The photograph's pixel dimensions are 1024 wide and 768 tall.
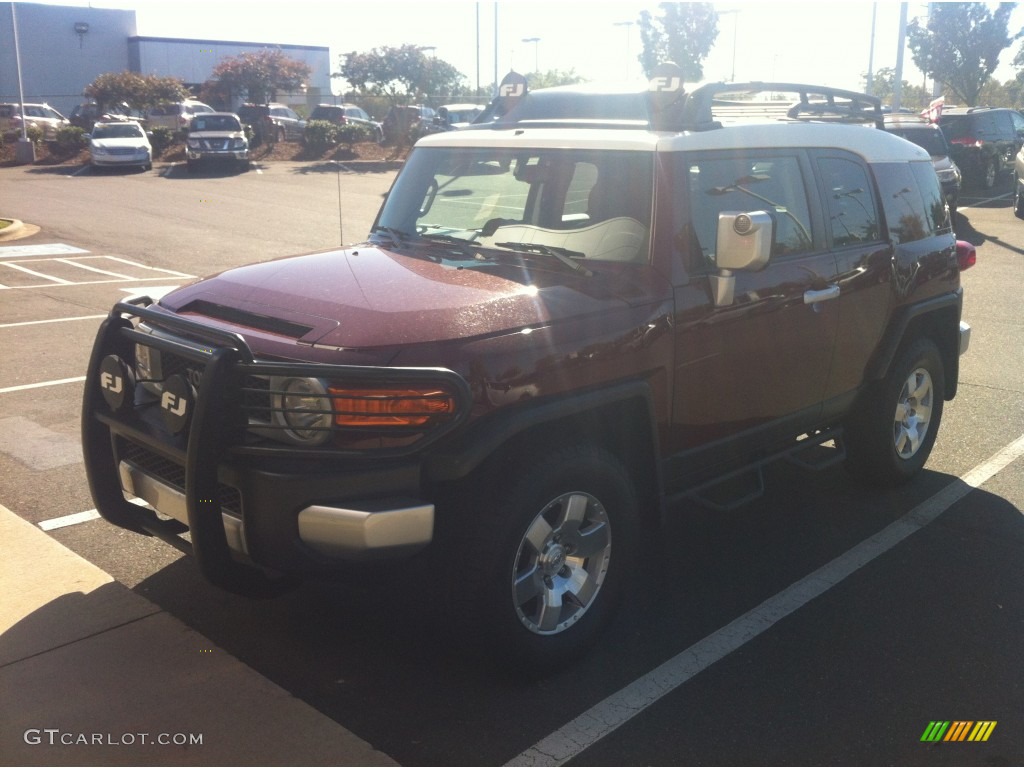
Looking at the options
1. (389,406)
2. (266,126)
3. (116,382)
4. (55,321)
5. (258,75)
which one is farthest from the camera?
(258,75)

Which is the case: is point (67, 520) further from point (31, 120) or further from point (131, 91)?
point (131, 91)

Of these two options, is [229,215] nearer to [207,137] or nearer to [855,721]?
[207,137]

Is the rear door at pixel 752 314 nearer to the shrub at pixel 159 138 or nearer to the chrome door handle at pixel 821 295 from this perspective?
the chrome door handle at pixel 821 295

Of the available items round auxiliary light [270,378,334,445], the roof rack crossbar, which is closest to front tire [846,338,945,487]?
the roof rack crossbar

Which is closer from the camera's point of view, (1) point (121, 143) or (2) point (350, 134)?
(1) point (121, 143)

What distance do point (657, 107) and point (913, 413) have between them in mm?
2535

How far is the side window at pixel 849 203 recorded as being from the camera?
5.07m

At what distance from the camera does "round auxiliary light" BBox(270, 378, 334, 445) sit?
3.29 metres

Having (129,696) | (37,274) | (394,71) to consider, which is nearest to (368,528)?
(129,696)

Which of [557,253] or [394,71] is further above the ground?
[394,71]

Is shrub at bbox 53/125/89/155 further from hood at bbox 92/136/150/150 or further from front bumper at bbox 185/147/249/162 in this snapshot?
front bumper at bbox 185/147/249/162

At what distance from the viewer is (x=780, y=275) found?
4.62 meters

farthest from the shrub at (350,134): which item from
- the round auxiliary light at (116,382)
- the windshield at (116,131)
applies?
the round auxiliary light at (116,382)

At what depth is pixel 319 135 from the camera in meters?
34.3
